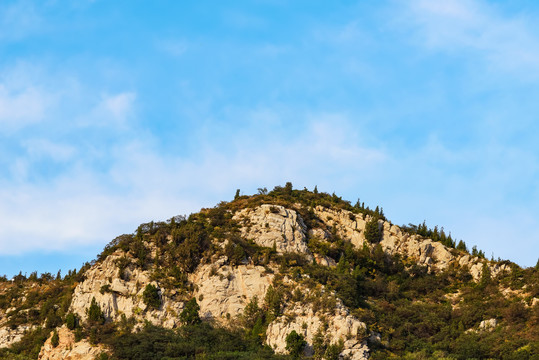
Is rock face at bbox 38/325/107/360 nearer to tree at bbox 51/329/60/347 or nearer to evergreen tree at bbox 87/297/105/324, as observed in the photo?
tree at bbox 51/329/60/347

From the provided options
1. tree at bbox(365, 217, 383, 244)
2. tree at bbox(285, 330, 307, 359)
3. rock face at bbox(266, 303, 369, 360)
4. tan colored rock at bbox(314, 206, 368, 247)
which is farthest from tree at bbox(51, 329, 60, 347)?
tree at bbox(365, 217, 383, 244)

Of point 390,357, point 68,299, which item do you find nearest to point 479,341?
point 390,357

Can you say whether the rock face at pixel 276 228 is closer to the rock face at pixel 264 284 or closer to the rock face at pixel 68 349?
the rock face at pixel 264 284

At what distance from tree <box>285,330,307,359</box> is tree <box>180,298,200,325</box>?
1094 cm

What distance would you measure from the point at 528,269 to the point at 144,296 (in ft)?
155

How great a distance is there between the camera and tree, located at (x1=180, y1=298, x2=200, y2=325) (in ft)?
232

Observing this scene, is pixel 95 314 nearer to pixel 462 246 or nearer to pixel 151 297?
pixel 151 297

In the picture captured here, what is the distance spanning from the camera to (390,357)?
65812 mm

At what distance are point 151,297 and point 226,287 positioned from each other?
347 inches

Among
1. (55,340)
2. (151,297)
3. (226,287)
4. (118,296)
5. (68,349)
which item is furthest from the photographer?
(226,287)

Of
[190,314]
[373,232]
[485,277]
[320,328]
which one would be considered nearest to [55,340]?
[190,314]

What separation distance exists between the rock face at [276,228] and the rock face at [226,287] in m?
6.42

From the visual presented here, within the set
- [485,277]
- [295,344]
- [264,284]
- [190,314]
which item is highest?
[485,277]

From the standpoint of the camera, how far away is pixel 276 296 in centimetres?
7106
